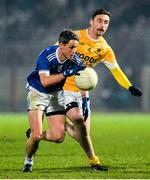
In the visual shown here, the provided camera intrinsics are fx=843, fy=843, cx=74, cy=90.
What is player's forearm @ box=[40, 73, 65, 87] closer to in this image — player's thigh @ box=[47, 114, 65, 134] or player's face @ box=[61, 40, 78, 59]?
player's face @ box=[61, 40, 78, 59]

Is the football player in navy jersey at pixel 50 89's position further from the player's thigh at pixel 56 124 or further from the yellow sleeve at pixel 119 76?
the yellow sleeve at pixel 119 76

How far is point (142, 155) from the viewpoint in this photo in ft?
42.5

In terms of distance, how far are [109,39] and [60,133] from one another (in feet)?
82.4

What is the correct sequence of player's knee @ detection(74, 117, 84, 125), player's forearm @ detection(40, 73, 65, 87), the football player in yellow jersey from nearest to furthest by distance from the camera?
1. player's forearm @ detection(40, 73, 65, 87)
2. player's knee @ detection(74, 117, 84, 125)
3. the football player in yellow jersey

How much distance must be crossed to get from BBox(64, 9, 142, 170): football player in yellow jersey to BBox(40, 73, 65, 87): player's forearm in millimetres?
816

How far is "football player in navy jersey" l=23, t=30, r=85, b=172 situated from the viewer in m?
9.80

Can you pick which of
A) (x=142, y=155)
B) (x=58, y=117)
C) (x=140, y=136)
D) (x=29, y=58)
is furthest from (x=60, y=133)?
(x=29, y=58)

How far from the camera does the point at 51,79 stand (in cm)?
969

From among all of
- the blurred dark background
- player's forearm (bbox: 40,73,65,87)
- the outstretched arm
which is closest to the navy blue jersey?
player's forearm (bbox: 40,73,65,87)

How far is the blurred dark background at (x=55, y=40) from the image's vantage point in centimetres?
3488

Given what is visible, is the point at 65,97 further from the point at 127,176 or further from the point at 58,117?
the point at 127,176

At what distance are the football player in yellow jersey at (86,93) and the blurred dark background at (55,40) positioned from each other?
23015 millimetres

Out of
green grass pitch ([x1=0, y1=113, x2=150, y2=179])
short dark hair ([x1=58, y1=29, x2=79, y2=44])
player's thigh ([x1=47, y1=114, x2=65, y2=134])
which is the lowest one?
green grass pitch ([x1=0, y1=113, x2=150, y2=179])

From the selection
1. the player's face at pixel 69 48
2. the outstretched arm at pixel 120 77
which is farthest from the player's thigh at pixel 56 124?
the outstretched arm at pixel 120 77
